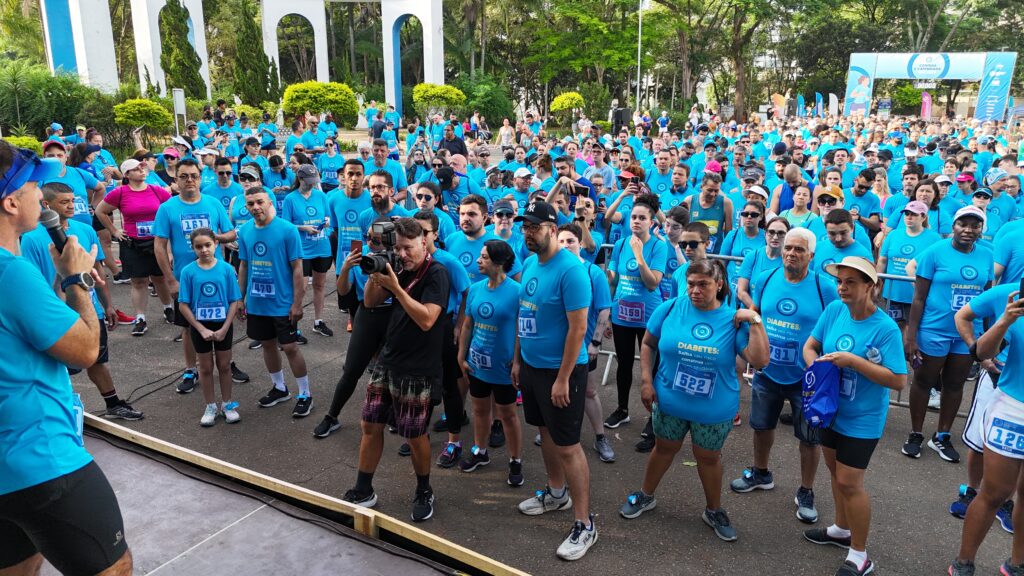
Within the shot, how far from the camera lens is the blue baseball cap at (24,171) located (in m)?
2.38

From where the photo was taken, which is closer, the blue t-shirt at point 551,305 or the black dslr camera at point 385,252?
the black dslr camera at point 385,252

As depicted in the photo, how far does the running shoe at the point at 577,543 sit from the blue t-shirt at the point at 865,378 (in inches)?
61.0

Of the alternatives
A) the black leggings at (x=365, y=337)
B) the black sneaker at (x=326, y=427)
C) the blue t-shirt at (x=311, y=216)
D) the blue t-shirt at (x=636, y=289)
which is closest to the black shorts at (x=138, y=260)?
the blue t-shirt at (x=311, y=216)

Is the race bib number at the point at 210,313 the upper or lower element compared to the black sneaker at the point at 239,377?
upper

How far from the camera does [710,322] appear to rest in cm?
412

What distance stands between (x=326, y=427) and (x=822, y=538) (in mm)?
3806

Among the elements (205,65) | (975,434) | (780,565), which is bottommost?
(780,565)

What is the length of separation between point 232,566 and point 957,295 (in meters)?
5.31

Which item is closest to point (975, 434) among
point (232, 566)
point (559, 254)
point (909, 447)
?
point (909, 447)

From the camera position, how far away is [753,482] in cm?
495

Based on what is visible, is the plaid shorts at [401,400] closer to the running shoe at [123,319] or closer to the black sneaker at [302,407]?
the black sneaker at [302,407]

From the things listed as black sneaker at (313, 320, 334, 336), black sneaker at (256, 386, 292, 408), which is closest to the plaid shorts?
black sneaker at (256, 386, 292, 408)

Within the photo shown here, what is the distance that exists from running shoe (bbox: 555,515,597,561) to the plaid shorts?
1.11 meters

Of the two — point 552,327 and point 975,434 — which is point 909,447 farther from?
point 552,327
